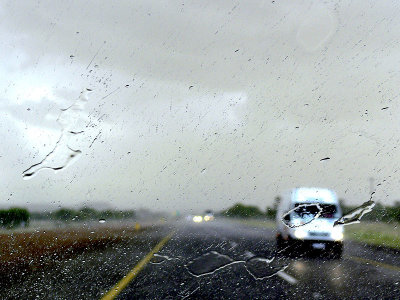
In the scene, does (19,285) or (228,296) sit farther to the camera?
(19,285)

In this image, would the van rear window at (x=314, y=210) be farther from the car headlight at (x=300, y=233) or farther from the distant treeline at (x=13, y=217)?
the distant treeline at (x=13, y=217)

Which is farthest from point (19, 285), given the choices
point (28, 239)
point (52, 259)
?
point (28, 239)

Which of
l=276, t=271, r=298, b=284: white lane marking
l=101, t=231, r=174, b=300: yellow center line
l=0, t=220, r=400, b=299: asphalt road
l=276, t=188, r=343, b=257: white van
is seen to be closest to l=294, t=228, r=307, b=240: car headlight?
l=276, t=188, r=343, b=257: white van

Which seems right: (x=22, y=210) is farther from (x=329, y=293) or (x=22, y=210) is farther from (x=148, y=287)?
(x=329, y=293)

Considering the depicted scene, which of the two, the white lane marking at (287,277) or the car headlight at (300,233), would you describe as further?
the white lane marking at (287,277)

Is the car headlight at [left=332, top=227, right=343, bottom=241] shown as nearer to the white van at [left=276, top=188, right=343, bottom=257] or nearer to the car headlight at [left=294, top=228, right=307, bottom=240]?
the white van at [left=276, top=188, right=343, bottom=257]

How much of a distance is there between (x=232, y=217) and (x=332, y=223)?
1.89 feet

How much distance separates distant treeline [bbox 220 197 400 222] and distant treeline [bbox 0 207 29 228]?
3.75ft

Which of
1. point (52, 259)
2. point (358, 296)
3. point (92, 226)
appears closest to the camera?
point (92, 226)

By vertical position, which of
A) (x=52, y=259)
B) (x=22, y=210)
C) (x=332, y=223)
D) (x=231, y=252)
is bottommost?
(x=52, y=259)

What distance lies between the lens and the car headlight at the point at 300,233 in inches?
113

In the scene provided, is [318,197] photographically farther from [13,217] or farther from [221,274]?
[221,274]

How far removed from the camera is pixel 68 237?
3.24 meters

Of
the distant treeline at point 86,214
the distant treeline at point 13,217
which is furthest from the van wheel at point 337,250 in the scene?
the distant treeline at point 13,217
